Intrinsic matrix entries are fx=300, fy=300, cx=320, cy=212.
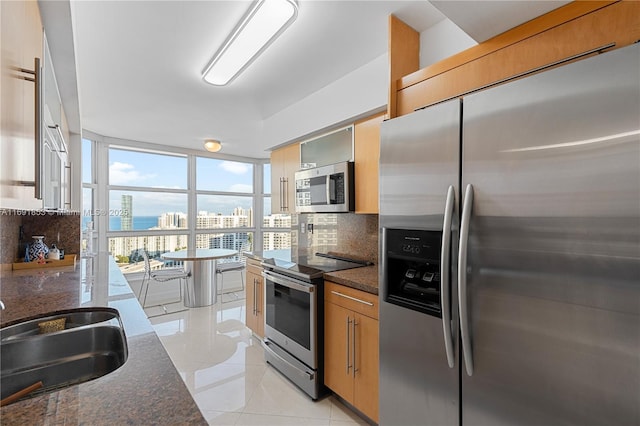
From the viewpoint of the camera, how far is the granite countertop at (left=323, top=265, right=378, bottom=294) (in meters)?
1.75

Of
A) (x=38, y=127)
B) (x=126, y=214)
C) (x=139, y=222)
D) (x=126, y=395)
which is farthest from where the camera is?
(x=139, y=222)

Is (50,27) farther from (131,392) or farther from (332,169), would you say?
(332,169)

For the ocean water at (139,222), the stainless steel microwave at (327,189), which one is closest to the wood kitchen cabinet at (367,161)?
the stainless steel microwave at (327,189)

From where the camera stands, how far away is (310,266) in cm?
233

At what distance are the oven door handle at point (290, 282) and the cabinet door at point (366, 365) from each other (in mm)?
418

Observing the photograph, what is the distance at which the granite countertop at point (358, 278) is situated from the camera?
5.75 feet

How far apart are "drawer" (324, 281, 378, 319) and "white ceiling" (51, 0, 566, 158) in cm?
143

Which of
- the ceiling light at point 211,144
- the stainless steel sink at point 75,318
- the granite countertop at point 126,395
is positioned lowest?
the stainless steel sink at point 75,318

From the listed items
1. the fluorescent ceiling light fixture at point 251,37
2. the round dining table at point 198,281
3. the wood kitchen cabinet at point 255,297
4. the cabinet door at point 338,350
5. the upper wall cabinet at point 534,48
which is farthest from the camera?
the round dining table at point 198,281

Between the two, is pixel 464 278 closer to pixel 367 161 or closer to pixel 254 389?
pixel 367 161

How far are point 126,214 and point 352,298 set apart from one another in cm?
400

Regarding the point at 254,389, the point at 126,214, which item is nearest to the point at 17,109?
the point at 254,389

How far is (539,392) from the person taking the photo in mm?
1023

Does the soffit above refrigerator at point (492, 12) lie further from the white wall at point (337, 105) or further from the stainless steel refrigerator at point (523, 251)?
the white wall at point (337, 105)
